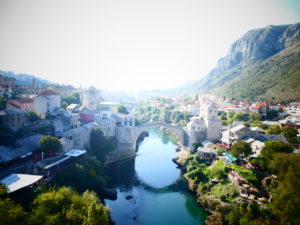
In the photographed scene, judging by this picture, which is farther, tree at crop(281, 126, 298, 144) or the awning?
tree at crop(281, 126, 298, 144)

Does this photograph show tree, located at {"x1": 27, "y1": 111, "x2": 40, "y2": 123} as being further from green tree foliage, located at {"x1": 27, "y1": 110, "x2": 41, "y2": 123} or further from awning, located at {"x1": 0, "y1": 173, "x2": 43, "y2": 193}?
awning, located at {"x1": 0, "y1": 173, "x2": 43, "y2": 193}

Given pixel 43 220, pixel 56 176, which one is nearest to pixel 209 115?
pixel 56 176

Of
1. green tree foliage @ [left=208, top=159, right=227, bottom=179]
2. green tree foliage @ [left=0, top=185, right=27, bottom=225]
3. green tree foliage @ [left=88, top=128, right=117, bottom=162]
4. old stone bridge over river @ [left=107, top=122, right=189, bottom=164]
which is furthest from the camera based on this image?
old stone bridge over river @ [left=107, top=122, right=189, bottom=164]

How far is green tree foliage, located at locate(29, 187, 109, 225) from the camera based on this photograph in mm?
9930

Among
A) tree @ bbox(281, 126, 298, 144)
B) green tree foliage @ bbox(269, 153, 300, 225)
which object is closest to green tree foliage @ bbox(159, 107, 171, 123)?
tree @ bbox(281, 126, 298, 144)

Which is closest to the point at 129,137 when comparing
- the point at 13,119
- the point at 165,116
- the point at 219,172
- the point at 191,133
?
the point at 191,133

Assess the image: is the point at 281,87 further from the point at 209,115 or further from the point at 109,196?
the point at 109,196

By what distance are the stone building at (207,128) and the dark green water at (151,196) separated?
5341mm

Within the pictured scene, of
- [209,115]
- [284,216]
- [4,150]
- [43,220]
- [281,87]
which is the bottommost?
[284,216]

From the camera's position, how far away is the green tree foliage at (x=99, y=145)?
24.6 meters

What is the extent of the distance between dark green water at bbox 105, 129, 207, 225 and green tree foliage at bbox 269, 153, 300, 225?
608cm

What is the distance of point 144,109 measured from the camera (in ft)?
223

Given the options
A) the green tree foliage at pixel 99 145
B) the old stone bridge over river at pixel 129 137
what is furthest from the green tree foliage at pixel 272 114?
the green tree foliage at pixel 99 145

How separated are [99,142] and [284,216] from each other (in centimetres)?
1999
